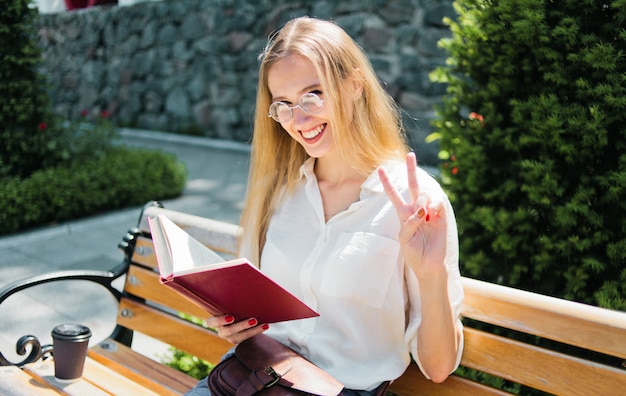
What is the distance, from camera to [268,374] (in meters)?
1.68

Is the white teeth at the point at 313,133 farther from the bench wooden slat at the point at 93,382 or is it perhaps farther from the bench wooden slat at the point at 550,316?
the bench wooden slat at the point at 93,382

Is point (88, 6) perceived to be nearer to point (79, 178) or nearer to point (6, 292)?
point (79, 178)

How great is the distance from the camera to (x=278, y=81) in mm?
1904

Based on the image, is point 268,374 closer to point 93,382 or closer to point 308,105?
point 308,105

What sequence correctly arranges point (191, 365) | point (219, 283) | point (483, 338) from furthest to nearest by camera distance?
point (191, 365), point (483, 338), point (219, 283)

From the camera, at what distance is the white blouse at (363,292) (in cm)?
176

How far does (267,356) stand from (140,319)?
1.15 meters

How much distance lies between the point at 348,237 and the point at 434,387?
51cm

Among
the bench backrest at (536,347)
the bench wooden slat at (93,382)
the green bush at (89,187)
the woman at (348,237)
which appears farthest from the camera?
the green bush at (89,187)

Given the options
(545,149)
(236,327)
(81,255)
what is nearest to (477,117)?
(545,149)

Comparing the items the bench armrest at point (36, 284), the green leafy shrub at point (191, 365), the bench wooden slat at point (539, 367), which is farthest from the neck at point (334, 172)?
the green leafy shrub at point (191, 365)

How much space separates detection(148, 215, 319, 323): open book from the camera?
1.48 metres

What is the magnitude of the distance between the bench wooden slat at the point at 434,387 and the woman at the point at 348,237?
0.12 metres

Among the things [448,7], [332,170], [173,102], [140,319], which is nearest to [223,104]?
[173,102]
